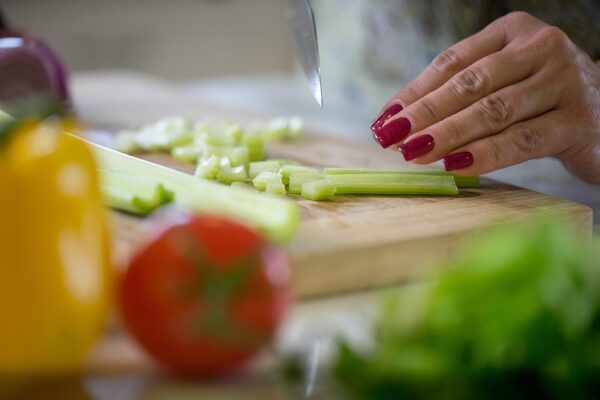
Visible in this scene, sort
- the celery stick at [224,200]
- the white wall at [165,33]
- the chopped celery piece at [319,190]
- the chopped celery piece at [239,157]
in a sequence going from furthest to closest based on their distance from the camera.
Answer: the white wall at [165,33]
the chopped celery piece at [239,157]
the chopped celery piece at [319,190]
the celery stick at [224,200]

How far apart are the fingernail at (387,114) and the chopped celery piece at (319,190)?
0.44 ft

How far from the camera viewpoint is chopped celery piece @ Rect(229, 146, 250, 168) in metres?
1.75

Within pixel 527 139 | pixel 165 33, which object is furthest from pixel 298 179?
pixel 165 33

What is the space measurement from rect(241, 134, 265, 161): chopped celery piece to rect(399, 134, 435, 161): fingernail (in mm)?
392

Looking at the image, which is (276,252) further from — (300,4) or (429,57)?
(429,57)

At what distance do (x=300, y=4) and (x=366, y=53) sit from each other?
0.73 m

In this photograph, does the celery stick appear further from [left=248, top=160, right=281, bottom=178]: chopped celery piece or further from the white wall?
the white wall

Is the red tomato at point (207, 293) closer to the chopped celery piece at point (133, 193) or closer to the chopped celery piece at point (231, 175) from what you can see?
the chopped celery piece at point (133, 193)

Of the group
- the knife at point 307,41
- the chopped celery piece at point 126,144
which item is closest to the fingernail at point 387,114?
the knife at point 307,41

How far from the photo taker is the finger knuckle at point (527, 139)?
1.65 metres

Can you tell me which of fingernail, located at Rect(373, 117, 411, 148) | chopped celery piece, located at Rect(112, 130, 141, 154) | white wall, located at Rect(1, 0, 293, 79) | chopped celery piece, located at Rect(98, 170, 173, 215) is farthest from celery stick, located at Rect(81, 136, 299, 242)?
A: white wall, located at Rect(1, 0, 293, 79)

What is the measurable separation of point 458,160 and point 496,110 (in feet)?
0.36

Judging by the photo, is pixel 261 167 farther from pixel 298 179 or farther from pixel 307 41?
pixel 307 41

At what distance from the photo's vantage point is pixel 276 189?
1.59m
